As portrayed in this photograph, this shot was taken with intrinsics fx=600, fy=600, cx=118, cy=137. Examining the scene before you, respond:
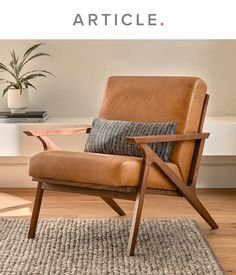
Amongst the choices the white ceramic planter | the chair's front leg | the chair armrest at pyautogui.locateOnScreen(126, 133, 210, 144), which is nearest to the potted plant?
the white ceramic planter

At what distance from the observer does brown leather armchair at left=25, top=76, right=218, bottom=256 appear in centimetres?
290

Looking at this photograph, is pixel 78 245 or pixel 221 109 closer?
pixel 78 245

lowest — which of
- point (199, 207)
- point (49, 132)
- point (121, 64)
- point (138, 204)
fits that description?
point (199, 207)

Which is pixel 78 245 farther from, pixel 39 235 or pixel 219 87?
pixel 219 87

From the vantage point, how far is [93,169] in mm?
2930

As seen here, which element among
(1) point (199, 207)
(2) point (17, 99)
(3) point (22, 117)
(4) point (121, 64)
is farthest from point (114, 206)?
(4) point (121, 64)

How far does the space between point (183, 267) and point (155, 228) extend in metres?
0.63

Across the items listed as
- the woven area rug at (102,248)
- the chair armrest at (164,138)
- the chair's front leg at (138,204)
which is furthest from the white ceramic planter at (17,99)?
the chair's front leg at (138,204)

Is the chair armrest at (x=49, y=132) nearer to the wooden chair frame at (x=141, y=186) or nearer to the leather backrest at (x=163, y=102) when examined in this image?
the wooden chair frame at (x=141, y=186)

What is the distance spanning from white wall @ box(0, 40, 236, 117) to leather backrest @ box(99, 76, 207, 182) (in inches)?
33.8

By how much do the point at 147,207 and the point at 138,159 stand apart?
104 cm

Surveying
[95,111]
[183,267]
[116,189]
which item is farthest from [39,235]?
[95,111]

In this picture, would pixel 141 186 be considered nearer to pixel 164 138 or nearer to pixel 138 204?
pixel 138 204
